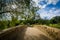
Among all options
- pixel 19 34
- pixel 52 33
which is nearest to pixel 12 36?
pixel 19 34

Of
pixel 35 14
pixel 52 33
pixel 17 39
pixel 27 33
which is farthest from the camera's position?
pixel 35 14

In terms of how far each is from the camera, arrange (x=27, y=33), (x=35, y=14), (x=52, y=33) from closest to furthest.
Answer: (x=27, y=33)
(x=52, y=33)
(x=35, y=14)

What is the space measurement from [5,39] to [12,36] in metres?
0.24

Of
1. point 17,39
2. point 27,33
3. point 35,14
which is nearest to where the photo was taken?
point 17,39

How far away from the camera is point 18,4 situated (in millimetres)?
13516

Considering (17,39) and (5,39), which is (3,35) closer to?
(5,39)

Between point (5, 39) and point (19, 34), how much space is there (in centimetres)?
47

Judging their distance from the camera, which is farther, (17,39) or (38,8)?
(38,8)

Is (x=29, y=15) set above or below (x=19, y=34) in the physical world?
below

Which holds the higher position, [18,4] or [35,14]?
[18,4]

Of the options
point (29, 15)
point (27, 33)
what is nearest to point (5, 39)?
point (27, 33)

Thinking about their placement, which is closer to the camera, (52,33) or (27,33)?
(27,33)

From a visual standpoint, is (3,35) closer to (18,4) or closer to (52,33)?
(52,33)

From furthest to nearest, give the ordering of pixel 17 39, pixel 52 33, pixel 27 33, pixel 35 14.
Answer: pixel 35 14
pixel 52 33
pixel 27 33
pixel 17 39
